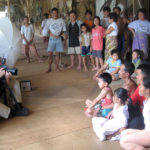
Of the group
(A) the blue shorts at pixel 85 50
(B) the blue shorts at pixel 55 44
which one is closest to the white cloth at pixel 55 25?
(B) the blue shorts at pixel 55 44

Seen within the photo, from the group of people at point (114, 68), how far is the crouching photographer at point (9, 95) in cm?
91

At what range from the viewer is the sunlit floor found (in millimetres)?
2195

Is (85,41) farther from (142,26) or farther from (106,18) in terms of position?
(142,26)

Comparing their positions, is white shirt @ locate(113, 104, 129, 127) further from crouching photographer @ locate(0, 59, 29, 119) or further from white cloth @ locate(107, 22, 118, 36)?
white cloth @ locate(107, 22, 118, 36)

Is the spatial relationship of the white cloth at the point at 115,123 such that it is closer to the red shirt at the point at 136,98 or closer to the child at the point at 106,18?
the red shirt at the point at 136,98

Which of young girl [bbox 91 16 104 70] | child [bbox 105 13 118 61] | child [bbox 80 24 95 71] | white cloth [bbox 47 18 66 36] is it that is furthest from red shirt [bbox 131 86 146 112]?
white cloth [bbox 47 18 66 36]

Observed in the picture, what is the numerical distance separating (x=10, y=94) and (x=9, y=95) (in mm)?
156

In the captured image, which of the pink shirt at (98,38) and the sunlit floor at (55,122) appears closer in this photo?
the sunlit floor at (55,122)

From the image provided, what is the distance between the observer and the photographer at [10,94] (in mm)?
2656

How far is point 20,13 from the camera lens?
12.6 m

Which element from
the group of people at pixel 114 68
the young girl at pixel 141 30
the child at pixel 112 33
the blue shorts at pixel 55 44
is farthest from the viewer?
the blue shorts at pixel 55 44

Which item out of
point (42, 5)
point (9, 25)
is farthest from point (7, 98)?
point (42, 5)

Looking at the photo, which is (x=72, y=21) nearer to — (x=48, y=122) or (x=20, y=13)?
(x=48, y=122)

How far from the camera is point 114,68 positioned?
4105mm
